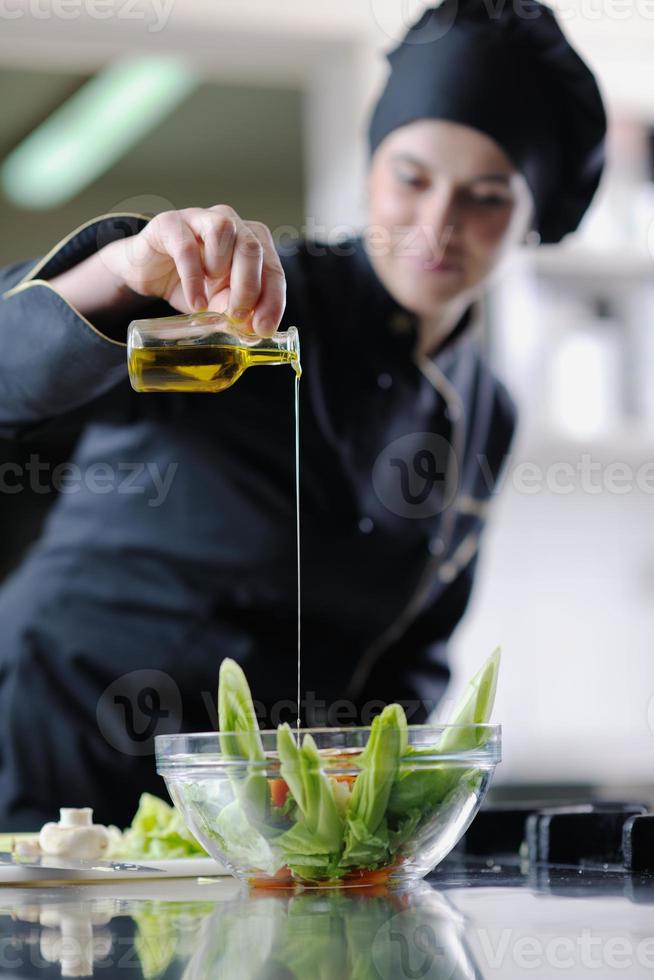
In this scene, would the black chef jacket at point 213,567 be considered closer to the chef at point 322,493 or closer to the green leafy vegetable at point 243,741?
the chef at point 322,493

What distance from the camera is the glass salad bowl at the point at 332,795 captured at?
767mm

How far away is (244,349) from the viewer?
3.30ft

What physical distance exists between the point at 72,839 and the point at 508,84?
1463mm

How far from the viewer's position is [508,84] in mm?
2018

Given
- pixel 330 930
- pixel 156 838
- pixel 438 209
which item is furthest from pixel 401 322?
pixel 330 930

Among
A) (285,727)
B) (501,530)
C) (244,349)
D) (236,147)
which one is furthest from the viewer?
(236,147)

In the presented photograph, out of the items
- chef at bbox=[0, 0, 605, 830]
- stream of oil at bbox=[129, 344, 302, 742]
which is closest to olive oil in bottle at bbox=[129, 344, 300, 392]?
stream of oil at bbox=[129, 344, 302, 742]

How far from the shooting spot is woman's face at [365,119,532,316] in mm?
2020

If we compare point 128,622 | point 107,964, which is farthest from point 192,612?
point 107,964

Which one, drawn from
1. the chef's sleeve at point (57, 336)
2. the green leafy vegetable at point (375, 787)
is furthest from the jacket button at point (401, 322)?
the green leafy vegetable at point (375, 787)

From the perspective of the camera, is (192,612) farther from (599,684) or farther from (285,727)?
(599,684)

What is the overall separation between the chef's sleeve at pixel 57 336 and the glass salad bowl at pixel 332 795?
0.50 metres

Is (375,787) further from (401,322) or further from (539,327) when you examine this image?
(539,327)

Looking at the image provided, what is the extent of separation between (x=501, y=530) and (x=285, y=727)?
8.35 feet
